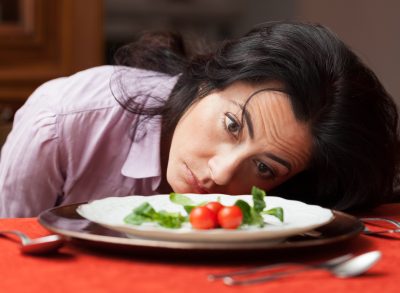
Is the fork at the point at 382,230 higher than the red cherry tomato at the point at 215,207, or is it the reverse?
the red cherry tomato at the point at 215,207

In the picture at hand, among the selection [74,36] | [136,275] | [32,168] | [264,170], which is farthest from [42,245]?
[74,36]

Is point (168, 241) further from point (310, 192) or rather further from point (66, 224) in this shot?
point (310, 192)

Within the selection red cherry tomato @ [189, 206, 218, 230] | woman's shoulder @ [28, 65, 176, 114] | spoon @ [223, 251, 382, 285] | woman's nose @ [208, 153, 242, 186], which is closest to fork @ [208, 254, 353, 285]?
spoon @ [223, 251, 382, 285]

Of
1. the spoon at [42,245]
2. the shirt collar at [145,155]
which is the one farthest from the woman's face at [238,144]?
the spoon at [42,245]

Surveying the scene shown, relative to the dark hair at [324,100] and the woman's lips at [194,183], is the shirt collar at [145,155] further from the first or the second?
the woman's lips at [194,183]

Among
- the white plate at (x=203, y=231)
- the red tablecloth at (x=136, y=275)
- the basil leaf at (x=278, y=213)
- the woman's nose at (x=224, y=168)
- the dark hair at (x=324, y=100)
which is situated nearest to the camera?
the red tablecloth at (x=136, y=275)

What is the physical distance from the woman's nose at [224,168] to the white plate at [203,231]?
20cm

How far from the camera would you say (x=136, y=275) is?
2.99 ft

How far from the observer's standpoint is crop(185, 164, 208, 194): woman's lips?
154cm

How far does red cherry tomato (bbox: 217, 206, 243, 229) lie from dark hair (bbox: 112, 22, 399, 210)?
0.57 meters

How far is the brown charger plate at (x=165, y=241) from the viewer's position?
951 mm

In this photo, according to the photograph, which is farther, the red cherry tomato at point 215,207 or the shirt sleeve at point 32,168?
the shirt sleeve at point 32,168

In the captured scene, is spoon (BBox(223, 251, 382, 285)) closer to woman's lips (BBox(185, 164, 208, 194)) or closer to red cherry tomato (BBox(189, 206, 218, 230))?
red cherry tomato (BBox(189, 206, 218, 230))

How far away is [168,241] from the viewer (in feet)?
3.32
